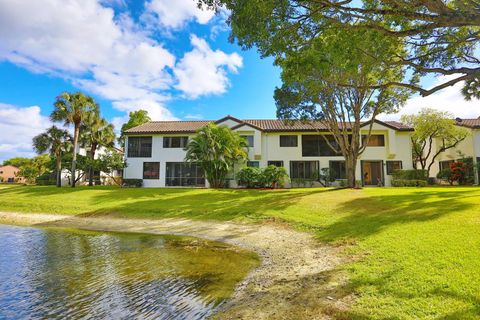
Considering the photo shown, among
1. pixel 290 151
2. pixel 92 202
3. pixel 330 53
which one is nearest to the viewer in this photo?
pixel 330 53

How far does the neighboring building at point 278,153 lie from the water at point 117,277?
21082mm

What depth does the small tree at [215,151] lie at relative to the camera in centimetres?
2916

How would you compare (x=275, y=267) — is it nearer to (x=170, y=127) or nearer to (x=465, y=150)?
(x=170, y=127)

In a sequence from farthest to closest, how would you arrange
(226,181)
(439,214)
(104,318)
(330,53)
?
(226,181), (439,214), (330,53), (104,318)

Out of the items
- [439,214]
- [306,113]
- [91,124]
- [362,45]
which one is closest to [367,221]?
[439,214]

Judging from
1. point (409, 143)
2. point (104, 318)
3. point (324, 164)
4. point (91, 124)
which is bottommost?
point (104, 318)

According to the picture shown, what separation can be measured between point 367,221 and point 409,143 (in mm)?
25012

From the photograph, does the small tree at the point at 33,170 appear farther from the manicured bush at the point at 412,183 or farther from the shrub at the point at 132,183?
the manicured bush at the point at 412,183

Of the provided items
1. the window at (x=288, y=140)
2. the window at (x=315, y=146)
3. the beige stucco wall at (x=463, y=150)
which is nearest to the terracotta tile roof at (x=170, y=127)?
the window at (x=288, y=140)

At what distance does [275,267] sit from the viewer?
9.32 metres

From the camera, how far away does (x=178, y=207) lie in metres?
20.4

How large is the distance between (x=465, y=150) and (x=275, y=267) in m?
36.2

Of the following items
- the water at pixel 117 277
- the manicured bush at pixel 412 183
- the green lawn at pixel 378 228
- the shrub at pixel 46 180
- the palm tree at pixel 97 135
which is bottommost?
the water at pixel 117 277

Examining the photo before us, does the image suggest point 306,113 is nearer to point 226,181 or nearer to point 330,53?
point 226,181
